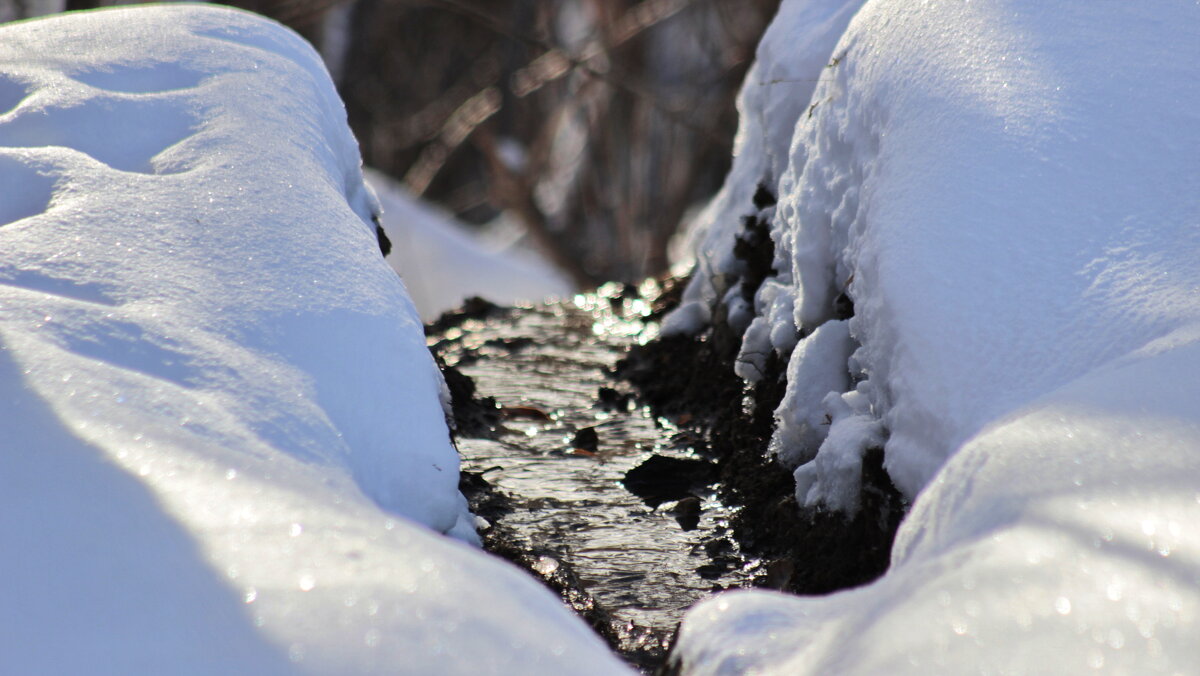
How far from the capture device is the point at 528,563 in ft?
7.65

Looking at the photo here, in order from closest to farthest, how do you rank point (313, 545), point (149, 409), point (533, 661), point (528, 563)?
point (533, 661) < point (313, 545) < point (149, 409) < point (528, 563)

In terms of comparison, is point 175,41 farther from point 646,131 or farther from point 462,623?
point 646,131

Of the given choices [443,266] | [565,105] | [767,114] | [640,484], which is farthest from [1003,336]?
[565,105]

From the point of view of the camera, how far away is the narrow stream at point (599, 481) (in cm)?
227

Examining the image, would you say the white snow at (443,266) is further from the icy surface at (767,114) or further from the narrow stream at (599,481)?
the icy surface at (767,114)

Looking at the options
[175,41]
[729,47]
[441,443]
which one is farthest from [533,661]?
[729,47]

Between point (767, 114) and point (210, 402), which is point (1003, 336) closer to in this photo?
point (210, 402)

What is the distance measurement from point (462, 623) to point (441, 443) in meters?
0.65

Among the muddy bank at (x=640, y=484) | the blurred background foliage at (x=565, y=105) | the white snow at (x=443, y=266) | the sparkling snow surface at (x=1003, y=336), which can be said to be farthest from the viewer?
the blurred background foliage at (x=565, y=105)

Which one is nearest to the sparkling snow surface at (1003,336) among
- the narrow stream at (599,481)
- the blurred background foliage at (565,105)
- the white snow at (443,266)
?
the narrow stream at (599,481)

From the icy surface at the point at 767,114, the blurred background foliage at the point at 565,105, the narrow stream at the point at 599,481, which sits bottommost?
the blurred background foliage at the point at 565,105

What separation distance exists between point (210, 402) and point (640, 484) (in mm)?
1315

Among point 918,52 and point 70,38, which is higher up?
point 918,52

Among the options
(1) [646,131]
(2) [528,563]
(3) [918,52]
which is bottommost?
(1) [646,131]
